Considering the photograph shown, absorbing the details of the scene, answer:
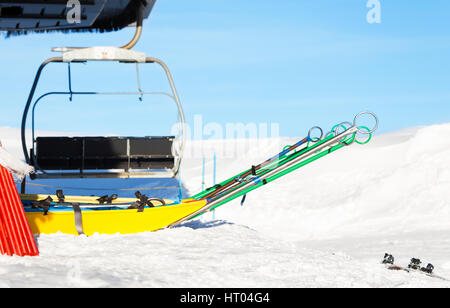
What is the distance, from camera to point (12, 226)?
920 cm

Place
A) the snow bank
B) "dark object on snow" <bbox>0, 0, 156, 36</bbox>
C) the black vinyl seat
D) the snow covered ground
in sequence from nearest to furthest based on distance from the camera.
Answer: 1. the snow covered ground
2. the black vinyl seat
3. "dark object on snow" <bbox>0, 0, 156, 36</bbox>
4. the snow bank

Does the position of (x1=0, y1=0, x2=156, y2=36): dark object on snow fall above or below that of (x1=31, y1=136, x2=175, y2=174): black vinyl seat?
above

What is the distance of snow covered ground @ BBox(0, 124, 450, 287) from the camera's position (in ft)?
26.6

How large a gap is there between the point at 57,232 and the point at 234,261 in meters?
3.12

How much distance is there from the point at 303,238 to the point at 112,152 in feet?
15.3

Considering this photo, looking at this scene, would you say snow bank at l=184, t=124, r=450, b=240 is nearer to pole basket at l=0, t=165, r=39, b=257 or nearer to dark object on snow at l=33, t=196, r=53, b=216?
dark object on snow at l=33, t=196, r=53, b=216

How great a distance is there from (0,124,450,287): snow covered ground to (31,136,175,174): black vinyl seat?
1.33 metres

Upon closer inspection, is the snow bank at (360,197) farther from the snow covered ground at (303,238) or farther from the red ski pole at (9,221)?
the red ski pole at (9,221)

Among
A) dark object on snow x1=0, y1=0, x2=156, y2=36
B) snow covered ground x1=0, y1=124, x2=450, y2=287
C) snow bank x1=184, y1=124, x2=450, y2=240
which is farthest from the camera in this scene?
snow bank x1=184, y1=124, x2=450, y2=240

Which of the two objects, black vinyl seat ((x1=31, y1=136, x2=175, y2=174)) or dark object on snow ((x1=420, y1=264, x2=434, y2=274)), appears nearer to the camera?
dark object on snow ((x1=420, y1=264, x2=434, y2=274))

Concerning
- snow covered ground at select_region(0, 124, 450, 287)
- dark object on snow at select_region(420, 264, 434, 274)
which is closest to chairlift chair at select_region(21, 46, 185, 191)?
snow covered ground at select_region(0, 124, 450, 287)

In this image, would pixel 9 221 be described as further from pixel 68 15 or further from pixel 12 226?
pixel 68 15
